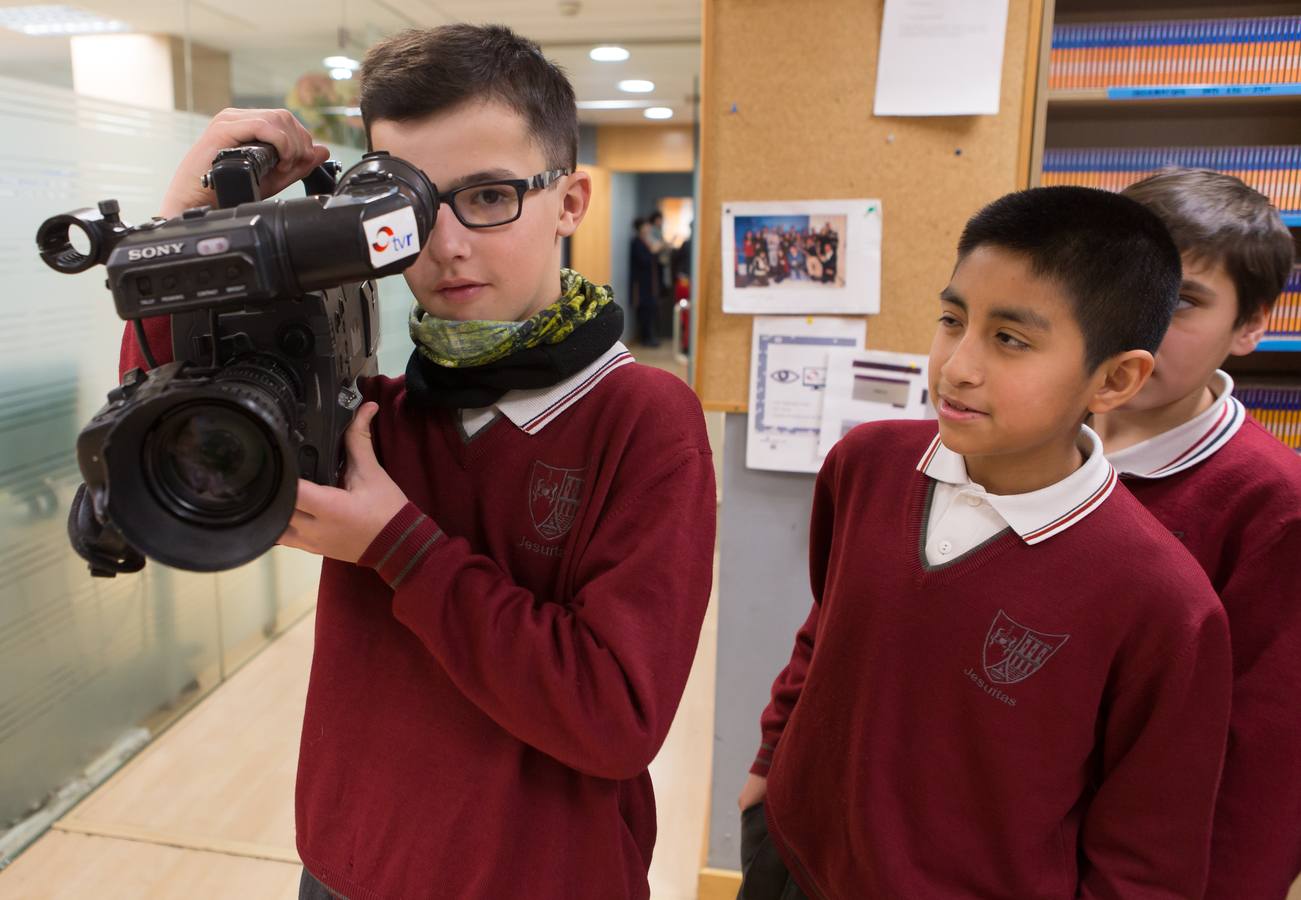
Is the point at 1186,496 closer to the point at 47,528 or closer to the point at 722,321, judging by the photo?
the point at 722,321

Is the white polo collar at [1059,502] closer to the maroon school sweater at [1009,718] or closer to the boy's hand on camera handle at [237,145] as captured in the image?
the maroon school sweater at [1009,718]

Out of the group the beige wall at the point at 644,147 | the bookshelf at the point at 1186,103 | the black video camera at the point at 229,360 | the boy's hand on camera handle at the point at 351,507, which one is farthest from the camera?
the beige wall at the point at 644,147

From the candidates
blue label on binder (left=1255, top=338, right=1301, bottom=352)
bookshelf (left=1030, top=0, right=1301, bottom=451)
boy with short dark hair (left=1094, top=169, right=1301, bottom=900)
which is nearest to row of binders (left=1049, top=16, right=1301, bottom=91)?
bookshelf (left=1030, top=0, right=1301, bottom=451)

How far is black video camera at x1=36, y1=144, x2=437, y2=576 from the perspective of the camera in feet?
1.73

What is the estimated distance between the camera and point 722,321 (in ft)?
5.93

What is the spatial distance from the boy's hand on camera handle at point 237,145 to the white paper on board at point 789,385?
3.74 feet

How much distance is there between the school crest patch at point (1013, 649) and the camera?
86 centimetres

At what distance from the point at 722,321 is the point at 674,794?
4.18 feet

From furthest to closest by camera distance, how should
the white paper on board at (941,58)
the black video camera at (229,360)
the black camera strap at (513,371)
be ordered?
the white paper on board at (941,58)
the black camera strap at (513,371)
the black video camera at (229,360)

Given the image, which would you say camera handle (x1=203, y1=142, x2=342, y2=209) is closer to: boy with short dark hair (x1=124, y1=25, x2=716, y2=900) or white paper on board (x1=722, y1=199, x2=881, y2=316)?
boy with short dark hair (x1=124, y1=25, x2=716, y2=900)

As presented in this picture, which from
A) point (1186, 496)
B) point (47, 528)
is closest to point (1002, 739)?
point (1186, 496)

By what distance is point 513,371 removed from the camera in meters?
0.74

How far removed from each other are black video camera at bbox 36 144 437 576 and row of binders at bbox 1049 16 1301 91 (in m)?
1.75

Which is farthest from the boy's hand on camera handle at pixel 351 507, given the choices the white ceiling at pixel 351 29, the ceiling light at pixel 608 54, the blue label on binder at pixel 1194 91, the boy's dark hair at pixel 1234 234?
the ceiling light at pixel 608 54
